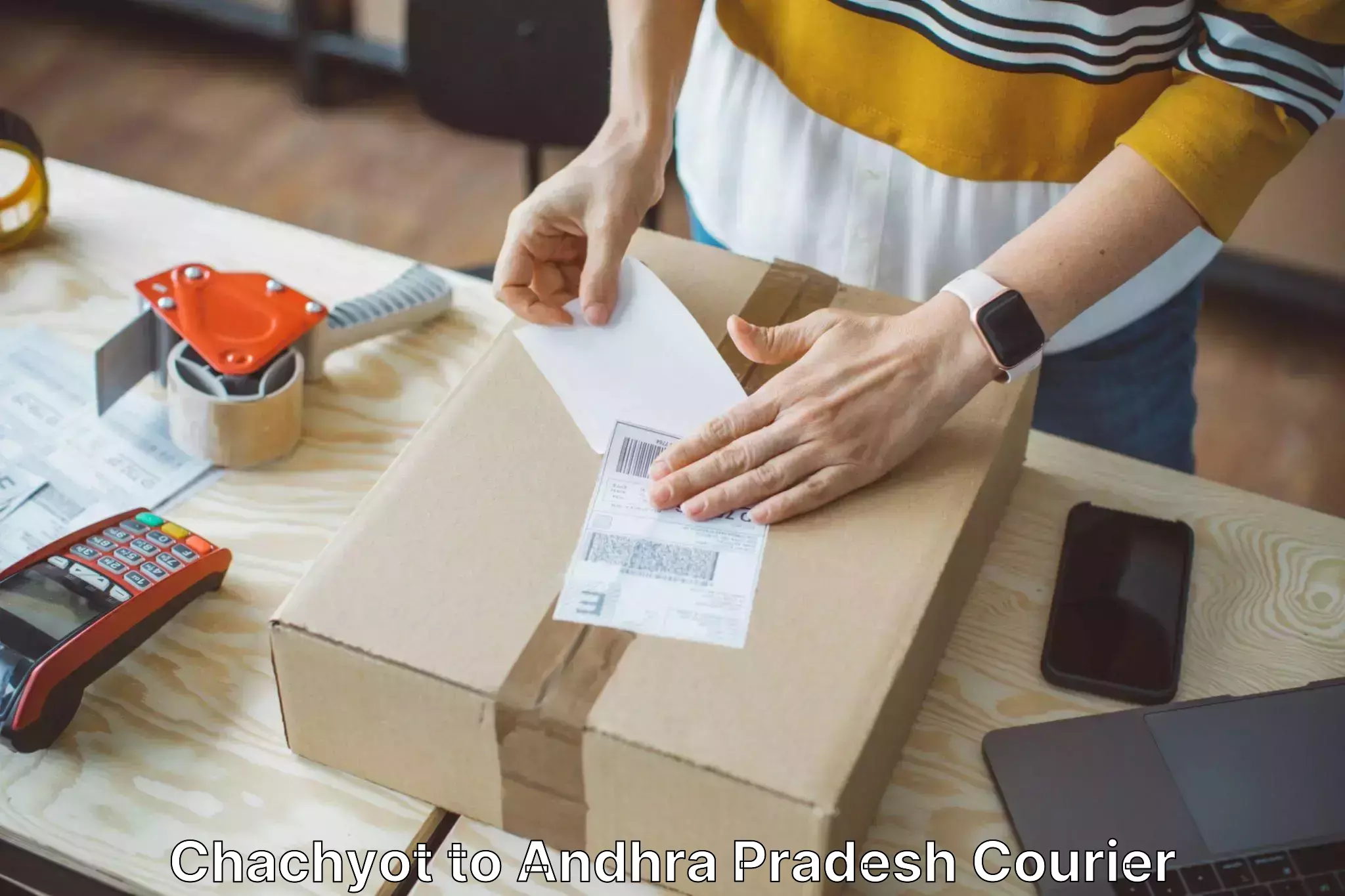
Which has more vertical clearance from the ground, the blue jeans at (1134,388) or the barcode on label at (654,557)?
the barcode on label at (654,557)

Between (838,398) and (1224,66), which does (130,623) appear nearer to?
(838,398)

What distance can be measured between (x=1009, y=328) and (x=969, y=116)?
9.0 inches

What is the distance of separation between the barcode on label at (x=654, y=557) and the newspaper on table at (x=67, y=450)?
394 mm

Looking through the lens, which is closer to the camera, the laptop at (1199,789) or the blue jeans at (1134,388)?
the laptop at (1199,789)

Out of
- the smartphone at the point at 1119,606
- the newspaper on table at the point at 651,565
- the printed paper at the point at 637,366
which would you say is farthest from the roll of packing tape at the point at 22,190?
the smartphone at the point at 1119,606

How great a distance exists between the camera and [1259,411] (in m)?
2.19

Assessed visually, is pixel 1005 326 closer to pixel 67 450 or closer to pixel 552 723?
pixel 552 723

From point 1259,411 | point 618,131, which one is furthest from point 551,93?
point 1259,411

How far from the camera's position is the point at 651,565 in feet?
2.58

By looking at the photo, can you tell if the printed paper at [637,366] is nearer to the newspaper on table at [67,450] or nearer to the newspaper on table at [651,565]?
the newspaper on table at [651,565]

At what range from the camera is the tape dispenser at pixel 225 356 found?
974 millimetres

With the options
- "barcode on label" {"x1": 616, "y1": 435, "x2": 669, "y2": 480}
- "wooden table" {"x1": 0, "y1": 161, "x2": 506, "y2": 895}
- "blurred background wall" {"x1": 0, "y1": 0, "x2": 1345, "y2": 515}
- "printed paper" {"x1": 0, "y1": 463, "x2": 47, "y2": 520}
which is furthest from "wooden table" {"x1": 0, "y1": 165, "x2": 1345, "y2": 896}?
Answer: "blurred background wall" {"x1": 0, "y1": 0, "x2": 1345, "y2": 515}

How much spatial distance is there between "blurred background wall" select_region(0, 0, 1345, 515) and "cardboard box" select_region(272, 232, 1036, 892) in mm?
1388

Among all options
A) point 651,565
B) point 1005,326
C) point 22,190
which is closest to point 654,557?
point 651,565
